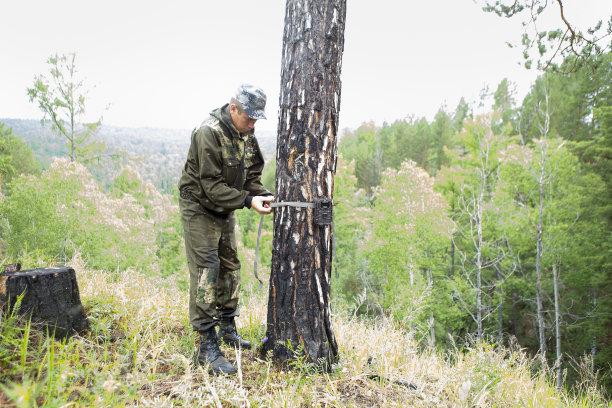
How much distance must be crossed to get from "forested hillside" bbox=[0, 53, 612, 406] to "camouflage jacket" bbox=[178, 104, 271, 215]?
414 millimetres

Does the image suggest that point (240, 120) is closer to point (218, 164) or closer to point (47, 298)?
point (218, 164)

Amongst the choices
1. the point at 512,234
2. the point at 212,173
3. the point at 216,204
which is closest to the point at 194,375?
the point at 216,204

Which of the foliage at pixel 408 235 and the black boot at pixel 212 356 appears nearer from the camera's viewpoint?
the black boot at pixel 212 356

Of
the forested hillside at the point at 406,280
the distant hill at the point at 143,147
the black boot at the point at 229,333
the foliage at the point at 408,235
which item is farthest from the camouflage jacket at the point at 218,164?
the distant hill at the point at 143,147

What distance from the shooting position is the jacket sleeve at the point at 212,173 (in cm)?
275

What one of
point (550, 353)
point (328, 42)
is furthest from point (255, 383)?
point (550, 353)

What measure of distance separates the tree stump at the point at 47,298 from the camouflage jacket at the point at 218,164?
1.12m

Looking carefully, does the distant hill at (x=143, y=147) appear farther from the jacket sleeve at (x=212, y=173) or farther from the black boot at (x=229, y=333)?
the jacket sleeve at (x=212, y=173)

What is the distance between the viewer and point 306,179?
105 inches

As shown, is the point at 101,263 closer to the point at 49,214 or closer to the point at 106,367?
the point at 49,214

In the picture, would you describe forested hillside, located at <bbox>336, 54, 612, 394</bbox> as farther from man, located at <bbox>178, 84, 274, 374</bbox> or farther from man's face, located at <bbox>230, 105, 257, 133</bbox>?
man's face, located at <bbox>230, 105, 257, 133</bbox>

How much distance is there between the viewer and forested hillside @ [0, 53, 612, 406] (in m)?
2.39

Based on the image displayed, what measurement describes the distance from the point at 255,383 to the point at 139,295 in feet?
6.35

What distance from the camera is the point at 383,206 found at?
2122cm
